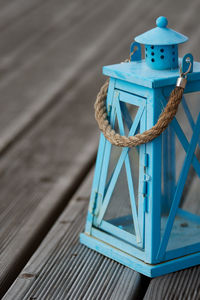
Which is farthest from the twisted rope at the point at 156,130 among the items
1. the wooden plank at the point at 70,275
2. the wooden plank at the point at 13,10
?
the wooden plank at the point at 13,10

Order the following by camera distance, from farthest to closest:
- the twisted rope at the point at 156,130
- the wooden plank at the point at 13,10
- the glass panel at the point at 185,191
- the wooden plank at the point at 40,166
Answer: the wooden plank at the point at 13,10 < the wooden plank at the point at 40,166 < the glass panel at the point at 185,191 < the twisted rope at the point at 156,130

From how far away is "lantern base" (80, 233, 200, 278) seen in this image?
106 cm

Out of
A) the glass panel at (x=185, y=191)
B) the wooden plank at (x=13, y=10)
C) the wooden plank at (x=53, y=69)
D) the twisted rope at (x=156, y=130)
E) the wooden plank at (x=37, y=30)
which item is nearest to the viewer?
the twisted rope at (x=156, y=130)

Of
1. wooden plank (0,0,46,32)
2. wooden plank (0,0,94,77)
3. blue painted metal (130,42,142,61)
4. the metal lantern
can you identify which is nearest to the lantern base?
the metal lantern

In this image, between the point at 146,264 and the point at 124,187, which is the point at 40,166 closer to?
the point at 124,187

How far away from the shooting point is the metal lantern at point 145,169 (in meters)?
1.03

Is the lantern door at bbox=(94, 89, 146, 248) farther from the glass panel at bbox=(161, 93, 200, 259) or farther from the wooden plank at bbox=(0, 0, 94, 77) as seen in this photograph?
the wooden plank at bbox=(0, 0, 94, 77)

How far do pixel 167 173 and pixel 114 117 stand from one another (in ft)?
0.82

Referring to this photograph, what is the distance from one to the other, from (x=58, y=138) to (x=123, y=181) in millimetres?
704

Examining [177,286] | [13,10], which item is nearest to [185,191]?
[177,286]

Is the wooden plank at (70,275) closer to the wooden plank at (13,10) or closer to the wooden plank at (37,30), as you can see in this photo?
the wooden plank at (37,30)

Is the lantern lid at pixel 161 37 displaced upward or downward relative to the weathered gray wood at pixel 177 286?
upward

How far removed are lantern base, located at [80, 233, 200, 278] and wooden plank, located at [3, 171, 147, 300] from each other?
0.04ft

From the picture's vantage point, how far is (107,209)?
1.17 meters
